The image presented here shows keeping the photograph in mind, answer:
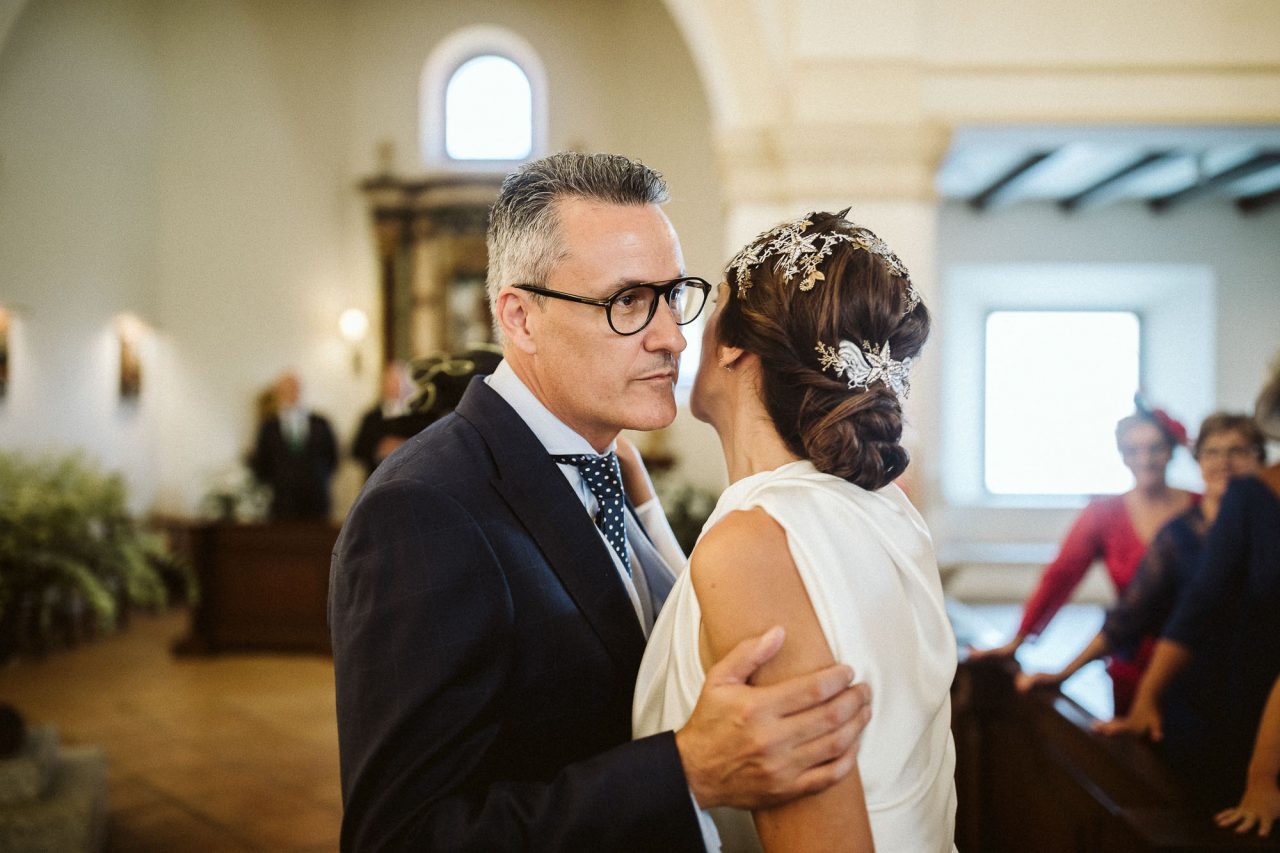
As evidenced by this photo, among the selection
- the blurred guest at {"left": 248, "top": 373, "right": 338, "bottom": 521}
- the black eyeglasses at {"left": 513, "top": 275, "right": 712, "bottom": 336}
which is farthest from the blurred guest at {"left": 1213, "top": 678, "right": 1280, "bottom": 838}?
the blurred guest at {"left": 248, "top": 373, "right": 338, "bottom": 521}

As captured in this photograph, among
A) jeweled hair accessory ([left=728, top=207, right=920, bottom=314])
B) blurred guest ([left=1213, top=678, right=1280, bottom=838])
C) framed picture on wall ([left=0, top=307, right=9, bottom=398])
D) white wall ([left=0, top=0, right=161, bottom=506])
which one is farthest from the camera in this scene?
white wall ([left=0, top=0, right=161, bottom=506])

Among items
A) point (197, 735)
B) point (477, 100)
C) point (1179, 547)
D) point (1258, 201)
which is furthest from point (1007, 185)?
point (197, 735)

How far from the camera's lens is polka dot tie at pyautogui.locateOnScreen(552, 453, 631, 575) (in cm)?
172

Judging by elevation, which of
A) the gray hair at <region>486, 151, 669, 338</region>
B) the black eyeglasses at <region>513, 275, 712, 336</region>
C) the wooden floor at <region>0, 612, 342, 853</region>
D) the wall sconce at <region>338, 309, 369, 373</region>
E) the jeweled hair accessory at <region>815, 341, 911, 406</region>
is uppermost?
the wall sconce at <region>338, 309, 369, 373</region>

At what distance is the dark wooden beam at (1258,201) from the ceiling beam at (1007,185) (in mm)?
2316

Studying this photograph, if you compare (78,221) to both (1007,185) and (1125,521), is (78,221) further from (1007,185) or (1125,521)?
→ (1125,521)

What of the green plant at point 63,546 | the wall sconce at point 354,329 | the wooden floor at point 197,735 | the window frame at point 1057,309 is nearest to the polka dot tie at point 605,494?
the wooden floor at point 197,735

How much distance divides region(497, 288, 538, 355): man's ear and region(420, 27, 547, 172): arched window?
A: 32.7 feet

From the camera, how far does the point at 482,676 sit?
137 centimetres

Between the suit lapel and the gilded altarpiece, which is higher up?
the gilded altarpiece

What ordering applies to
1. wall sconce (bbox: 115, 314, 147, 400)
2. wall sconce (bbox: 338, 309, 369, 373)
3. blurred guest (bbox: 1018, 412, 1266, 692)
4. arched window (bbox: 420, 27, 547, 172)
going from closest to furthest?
1. blurred guest (bbox: 1018, 412, 1266, 692)
2. wall sconce (bbox: 115, 314, 147, 400)
3. wall sconce (bbox: 338, 309, 369, 373)
4. arched window (bbox: 420, 27, 547, 172)

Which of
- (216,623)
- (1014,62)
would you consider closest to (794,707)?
(1014,62)

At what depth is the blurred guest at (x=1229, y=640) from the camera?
2.51 metres

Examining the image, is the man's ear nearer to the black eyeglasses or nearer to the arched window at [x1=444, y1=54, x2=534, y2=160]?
the black eyeglasses
